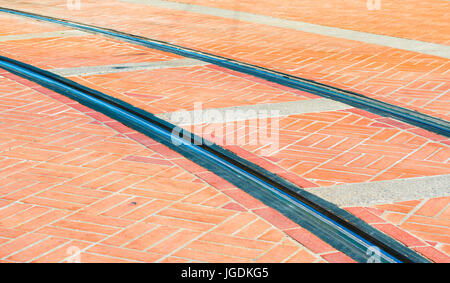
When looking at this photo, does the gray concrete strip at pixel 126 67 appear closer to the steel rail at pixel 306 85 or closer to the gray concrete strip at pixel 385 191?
the steel rail at pixel 306 85

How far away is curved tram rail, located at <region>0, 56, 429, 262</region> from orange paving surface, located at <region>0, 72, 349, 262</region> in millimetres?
102

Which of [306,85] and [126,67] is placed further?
[126,67]

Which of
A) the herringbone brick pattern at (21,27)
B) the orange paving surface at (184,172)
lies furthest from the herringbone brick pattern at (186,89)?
the herringbone brick pattern at (21,27)

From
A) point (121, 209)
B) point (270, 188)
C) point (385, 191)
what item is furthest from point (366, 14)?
point (121, 209)

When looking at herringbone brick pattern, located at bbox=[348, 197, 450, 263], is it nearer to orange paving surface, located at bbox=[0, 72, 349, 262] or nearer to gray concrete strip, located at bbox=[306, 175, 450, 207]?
gray concrete strip, located at bbox=[306, 175, 450, 207]

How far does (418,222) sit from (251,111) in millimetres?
2514

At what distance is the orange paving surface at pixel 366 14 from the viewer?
1039 cm

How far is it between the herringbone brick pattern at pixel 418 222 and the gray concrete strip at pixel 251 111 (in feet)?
6.85

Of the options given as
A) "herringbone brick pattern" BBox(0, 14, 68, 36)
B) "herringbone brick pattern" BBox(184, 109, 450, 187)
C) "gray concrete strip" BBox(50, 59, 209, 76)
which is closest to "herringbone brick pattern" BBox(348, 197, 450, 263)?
"herringbone brick pattern" BBox(184, 109, 450, 187)

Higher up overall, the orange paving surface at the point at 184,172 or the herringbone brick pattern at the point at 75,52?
the herringbone brick pattern at the point at 75,52

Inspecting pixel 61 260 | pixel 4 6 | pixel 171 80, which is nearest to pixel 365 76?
pixel 171 80

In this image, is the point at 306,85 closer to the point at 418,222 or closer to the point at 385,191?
the point at 385,191

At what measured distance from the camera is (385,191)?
438cm
